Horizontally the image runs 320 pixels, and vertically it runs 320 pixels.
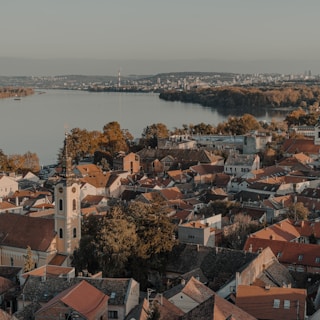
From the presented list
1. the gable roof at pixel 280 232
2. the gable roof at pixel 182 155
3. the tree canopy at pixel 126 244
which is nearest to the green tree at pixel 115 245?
the tree canopy at pixel 126 244

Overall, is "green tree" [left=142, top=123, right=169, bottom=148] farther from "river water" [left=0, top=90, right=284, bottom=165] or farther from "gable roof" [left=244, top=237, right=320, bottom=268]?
"gable roof" [left=244, top=237, right=320, bottom=268]

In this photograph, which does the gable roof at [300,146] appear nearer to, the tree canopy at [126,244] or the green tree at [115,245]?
the tree canopy at [126,244]

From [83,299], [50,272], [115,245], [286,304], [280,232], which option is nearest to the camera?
[83,299]

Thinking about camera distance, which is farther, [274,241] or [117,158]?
[117,158]

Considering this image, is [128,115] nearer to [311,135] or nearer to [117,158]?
[311,135]

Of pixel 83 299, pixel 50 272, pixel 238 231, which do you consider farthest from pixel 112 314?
pixel 238 231

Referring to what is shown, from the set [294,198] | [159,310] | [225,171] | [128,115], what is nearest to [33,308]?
[159,310]

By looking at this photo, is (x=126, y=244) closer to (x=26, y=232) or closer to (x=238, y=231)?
(x=26, y=232)

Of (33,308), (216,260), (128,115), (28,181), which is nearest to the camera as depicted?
(33,308)
